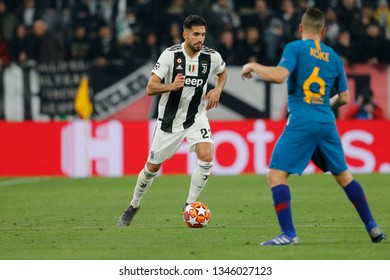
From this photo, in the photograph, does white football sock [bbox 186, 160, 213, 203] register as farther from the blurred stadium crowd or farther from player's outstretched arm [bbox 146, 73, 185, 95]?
the blurred stadium crowd

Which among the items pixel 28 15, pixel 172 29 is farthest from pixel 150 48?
pixel 28 15

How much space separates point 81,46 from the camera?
76.0 ft

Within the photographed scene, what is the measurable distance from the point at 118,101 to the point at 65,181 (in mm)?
2533

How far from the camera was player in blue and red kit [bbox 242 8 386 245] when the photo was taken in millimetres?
9555

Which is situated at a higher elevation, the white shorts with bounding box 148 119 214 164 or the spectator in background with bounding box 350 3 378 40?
the white shorts with bounding box 148 119 214 164

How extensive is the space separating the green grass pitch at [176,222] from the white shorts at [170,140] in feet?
2.66

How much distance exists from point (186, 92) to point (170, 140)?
1.97 feet

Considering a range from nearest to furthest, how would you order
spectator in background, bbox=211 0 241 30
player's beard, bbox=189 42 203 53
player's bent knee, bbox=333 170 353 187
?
1. player's bent knee, bbox=333 170 353 187
2. player's beard, bbox=189 42 203 53
3. spectator in background, bbox=211 0 241 30

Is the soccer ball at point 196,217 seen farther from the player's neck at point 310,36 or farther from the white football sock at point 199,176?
the player's neck at point 310,36

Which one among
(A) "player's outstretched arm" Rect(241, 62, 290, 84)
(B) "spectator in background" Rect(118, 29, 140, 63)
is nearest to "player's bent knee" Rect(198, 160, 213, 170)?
(A) "player's outstretched arm" Rect(241, 62, 290, 84)

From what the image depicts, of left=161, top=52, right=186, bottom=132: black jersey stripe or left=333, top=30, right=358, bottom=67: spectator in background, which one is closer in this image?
left=161, top=52, right=186, bottom=132: black jersey stripe

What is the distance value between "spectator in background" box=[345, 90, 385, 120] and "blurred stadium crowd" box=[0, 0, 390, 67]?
0.88 metres

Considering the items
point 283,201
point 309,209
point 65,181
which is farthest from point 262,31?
point 283,201

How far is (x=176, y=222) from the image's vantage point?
1244 centimetres
